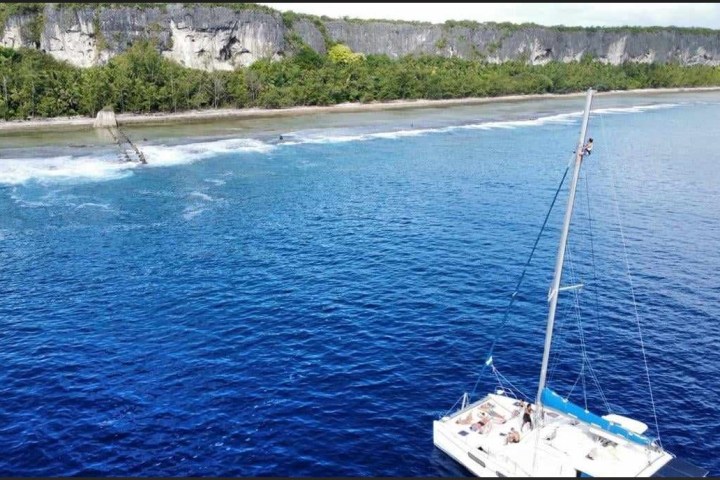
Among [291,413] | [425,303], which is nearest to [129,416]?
[291,413]

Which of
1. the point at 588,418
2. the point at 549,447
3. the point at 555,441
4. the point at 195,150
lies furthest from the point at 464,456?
the point at 195,150

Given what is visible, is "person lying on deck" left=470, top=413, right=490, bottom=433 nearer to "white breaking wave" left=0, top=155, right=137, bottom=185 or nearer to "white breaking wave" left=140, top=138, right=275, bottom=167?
"white breaking wave" left=0, top=155, right=137, bottom=185

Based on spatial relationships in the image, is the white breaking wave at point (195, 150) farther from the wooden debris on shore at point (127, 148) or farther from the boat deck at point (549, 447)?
the boat deck at point (549, 447)

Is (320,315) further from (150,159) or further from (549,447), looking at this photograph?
(150,159)

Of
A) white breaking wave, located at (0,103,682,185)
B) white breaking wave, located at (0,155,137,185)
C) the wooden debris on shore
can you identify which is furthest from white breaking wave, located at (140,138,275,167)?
white breaking wave, located at (0,155,137,185)

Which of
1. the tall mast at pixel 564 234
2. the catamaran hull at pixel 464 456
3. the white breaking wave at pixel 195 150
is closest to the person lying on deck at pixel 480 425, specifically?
the catamaran hull at pixel 464 456

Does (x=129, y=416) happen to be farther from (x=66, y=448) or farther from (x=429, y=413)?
→ (x=429, y=413)
